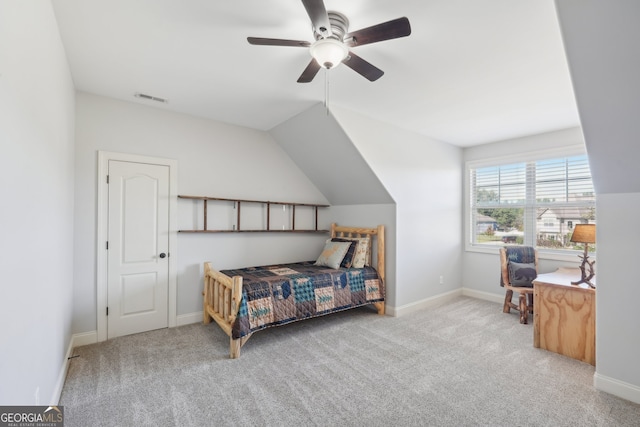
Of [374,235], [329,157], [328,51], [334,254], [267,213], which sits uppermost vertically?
[328,51]

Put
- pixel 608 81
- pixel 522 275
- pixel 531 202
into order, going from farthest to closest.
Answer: pixel 531 202 < pixel 522 275 < pixel 608 81

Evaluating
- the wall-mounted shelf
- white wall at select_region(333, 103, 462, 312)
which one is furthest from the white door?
white wall at select_region(333, 103, 462, 312)

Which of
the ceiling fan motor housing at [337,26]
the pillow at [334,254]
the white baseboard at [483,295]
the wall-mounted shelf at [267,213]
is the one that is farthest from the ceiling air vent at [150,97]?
the white baseboard at [483,295]

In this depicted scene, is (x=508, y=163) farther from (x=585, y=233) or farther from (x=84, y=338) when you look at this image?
(x=84, y=338)

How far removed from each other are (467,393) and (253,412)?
158 cm

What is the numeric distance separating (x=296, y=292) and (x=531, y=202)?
12.0 ft

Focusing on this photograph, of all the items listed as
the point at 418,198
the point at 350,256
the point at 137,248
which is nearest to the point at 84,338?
the point at 137,248

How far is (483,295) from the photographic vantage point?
464 cm

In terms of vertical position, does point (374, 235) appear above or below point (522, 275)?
above

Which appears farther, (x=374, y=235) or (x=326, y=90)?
(x=374, y=235)

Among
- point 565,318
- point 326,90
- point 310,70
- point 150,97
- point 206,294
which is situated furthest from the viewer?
point 206,294

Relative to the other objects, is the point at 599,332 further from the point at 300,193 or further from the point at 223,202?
the point at 223,202

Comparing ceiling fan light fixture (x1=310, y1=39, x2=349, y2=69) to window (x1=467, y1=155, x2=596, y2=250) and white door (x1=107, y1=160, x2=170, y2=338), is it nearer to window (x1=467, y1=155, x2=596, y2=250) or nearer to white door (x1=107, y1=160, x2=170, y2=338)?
white door (x1=107, y1=160, x2=170, y2=338)

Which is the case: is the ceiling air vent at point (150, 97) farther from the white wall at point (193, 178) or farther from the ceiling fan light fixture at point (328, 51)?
the ceiling fan light fixture at point (328, 51)
